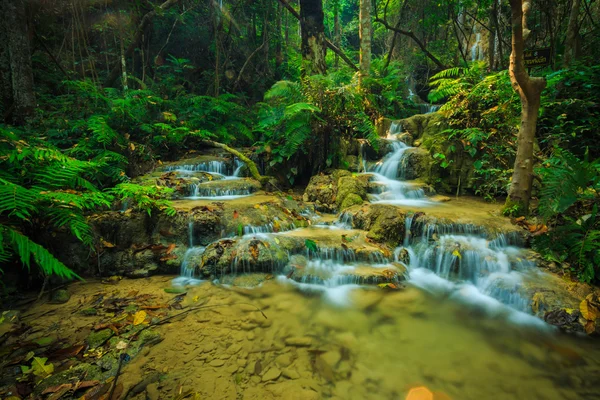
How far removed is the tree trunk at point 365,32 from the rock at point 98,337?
8398 millimetres

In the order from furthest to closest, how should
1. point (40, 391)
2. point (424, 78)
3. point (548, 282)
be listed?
1. point (424, 78)
2. point (548, 282)
3. point (40, 391)

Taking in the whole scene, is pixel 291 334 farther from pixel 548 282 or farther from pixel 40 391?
pixel 548 282

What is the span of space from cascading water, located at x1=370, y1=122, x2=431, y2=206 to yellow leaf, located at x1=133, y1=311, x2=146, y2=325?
4928 millimetres

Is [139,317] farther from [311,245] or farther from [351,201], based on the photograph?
[351,201]

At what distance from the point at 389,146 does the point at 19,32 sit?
8.97m

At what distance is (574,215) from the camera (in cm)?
400

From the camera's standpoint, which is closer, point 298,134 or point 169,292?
point 169,292

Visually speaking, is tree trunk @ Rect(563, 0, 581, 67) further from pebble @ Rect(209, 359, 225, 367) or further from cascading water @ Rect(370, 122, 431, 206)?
pebble @ Rect(209, 359, 225, 367)

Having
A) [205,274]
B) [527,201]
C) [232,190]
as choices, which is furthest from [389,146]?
[205,274]

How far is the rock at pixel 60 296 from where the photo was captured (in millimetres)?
3240

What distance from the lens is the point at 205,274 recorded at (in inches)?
159

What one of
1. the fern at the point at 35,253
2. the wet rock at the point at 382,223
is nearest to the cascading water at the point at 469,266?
the wet rock at the point at 382,223

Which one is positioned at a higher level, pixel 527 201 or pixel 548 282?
pixel 527 201

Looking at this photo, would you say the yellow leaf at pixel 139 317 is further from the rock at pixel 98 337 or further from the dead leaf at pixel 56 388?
the dead leaf at pixel 56 388
